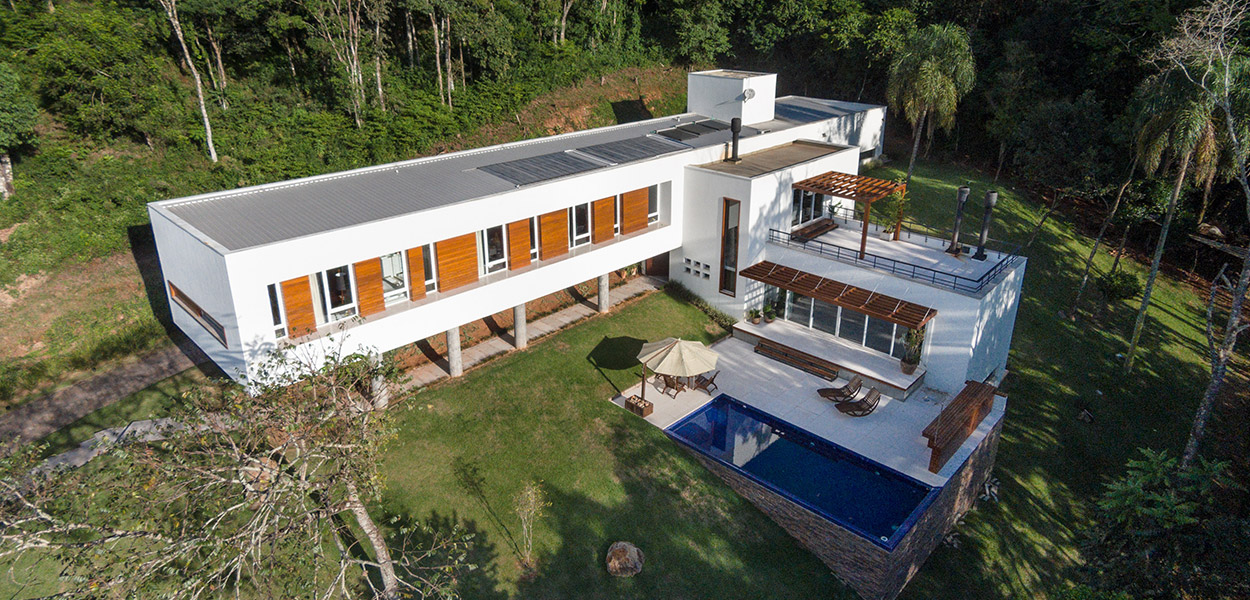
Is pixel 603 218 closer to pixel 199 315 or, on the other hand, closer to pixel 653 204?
pixel 653 204

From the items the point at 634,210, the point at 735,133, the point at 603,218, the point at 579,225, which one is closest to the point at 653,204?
the point at 634,210

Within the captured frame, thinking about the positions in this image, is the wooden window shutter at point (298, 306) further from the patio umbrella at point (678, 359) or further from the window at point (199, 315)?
the patio umbrella at point (678, 359)

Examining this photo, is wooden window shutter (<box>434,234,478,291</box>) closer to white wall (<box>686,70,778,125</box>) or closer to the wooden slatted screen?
the wooden slatted screen

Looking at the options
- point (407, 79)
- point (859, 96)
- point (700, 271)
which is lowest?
point (700, 271)

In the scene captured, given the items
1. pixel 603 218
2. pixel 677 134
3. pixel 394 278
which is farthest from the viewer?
pixel 677 134

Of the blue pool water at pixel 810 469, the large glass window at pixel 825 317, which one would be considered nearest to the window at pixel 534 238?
the blue pool water at pixel 810 469

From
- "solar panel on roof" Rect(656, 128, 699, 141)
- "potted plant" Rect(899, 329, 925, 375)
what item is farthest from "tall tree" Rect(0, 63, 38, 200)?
"potted plant" Rect(899, 329, 925, 375)
